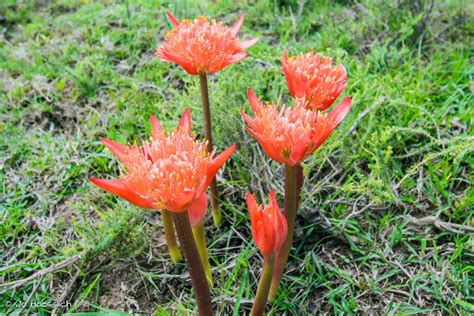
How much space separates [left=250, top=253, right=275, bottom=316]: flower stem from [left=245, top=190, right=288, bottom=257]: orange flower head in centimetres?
6

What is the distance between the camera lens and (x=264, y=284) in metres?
1.81

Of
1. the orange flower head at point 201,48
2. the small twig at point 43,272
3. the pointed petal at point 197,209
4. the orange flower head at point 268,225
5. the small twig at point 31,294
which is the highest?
the orange flower head at point 201,48

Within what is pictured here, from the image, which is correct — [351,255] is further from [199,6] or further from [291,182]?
[199,6]

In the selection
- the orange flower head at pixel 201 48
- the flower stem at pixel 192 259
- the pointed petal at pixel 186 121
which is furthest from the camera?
the orange flower head at pixel 201 48

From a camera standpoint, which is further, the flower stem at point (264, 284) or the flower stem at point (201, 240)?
the flower stem at point (201, 240)

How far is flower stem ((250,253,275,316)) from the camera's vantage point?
1748 millimetres

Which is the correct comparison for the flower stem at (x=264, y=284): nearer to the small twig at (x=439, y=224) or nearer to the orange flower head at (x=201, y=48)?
the orange flower head at (x=201, y=48)

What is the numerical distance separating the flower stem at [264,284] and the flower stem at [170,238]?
1.85ft

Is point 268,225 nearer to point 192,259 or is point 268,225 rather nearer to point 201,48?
point 192,259

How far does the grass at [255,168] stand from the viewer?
229cm

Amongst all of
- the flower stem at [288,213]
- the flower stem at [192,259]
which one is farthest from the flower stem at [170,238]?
the flower stem at [288,213]

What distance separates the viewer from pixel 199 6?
4234 millimetres

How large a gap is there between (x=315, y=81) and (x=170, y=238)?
107cm

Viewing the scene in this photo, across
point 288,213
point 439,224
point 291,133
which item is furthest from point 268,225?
point 439,224
